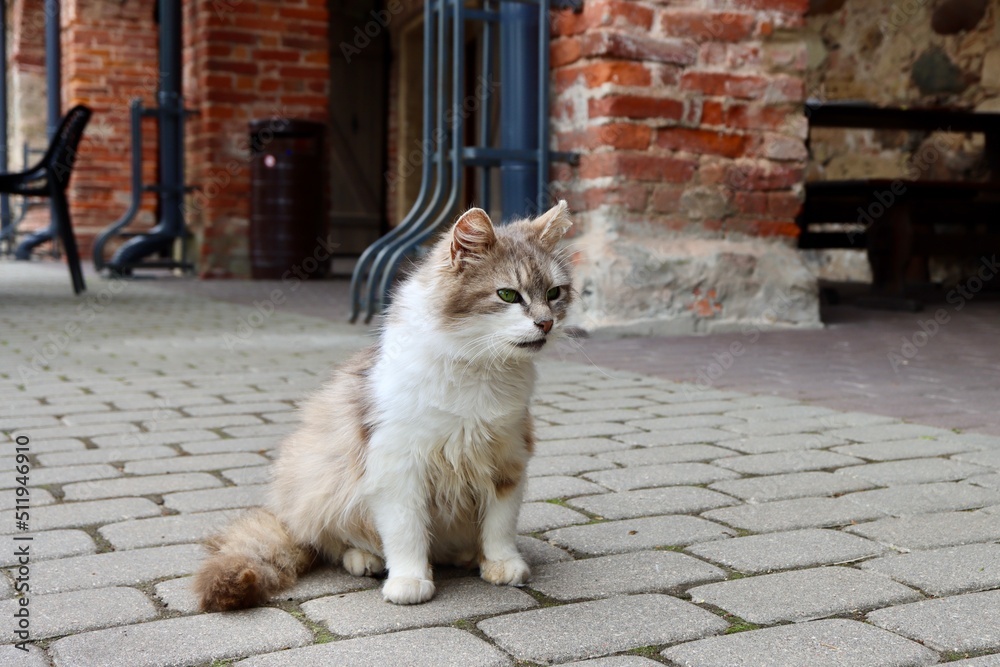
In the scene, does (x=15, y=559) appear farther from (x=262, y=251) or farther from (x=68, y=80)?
(x=68, y=80)

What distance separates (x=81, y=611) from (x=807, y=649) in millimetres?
1306

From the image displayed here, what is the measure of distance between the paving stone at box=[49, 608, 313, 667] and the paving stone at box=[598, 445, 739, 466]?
1576 mm

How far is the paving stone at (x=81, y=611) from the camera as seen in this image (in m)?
1.96

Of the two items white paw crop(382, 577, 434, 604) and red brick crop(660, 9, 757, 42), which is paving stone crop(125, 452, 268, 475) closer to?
white paw crop(382, 577, 434, 604)

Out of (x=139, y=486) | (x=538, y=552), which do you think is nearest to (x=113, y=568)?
(x=139, y=486)

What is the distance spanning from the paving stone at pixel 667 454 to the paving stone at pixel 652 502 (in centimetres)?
34

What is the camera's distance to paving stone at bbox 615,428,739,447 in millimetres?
3660

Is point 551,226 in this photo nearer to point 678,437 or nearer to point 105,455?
point 678,437

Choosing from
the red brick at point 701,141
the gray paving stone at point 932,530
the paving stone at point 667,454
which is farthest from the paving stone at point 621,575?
the red brick at point 701,141

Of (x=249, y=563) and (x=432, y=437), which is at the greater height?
(x=432, y=437)

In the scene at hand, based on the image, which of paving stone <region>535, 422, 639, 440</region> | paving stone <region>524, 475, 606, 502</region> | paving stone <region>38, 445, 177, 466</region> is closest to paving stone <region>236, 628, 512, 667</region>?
paving stone <region>524, 475, 606, 502</region>

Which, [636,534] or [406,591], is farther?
[636,534]

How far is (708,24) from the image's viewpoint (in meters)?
6.59

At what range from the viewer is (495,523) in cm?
227
